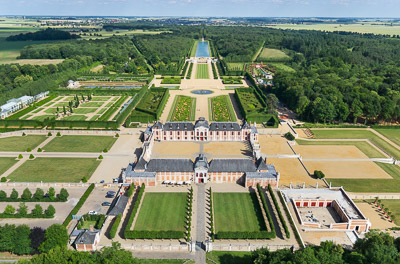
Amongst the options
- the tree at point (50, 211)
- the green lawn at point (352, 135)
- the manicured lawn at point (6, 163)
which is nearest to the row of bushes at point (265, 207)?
the tree at point (50, 211)

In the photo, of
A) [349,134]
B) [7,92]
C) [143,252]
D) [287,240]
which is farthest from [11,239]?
[7,92]

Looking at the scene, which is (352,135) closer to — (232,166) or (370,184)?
(370,184)

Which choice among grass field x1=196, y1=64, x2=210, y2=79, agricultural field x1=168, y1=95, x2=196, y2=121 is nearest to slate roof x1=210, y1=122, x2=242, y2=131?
agricultural field x1=168, y1=95, x2=196, y2=121

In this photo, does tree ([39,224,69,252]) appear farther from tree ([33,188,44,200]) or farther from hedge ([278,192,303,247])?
hedge ([278,192,303,247])

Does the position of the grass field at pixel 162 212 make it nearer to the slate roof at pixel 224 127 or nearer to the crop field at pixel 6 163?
the slate roof at pixel 224 127

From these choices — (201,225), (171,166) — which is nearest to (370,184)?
(201,225)
